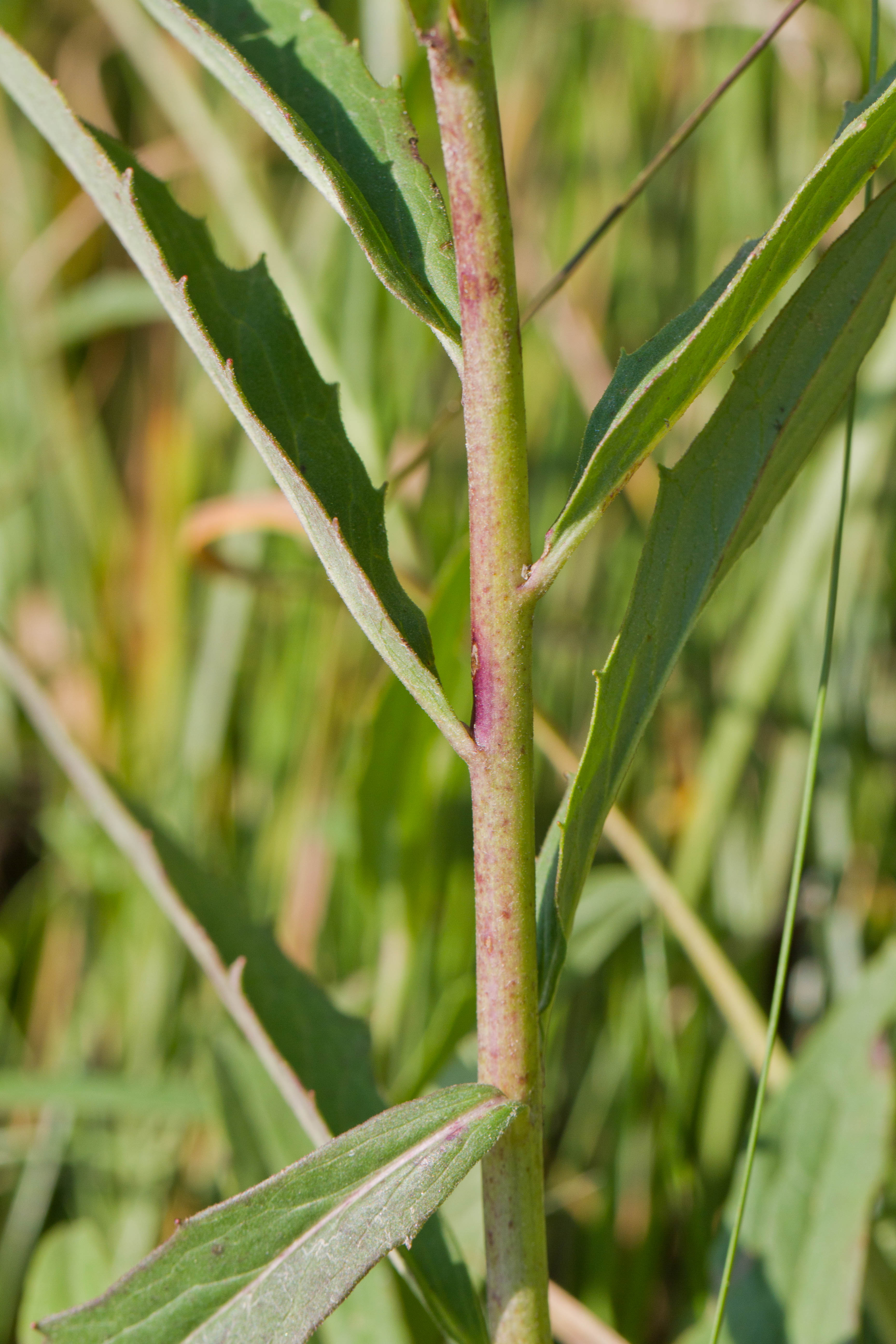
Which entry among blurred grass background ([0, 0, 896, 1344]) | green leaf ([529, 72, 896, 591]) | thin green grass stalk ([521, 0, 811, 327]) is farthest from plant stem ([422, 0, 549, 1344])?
blurred grass background ([0, 0, 896, 1344])

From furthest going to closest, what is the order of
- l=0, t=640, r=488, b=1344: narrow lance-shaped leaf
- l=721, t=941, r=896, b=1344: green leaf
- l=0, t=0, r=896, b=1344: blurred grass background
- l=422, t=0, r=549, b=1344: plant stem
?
1. l=0, t=0, r=896, b=1344: blurred grass background
2. l=721, t=941, r=896, b=1344: green leaf
3. l=0, t=640, r=488, b=1344: narrow lance-shaped leaf
4. l=422, t=0, r=549, b=1344: plant stem

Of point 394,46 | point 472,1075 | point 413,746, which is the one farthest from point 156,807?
point 394,46

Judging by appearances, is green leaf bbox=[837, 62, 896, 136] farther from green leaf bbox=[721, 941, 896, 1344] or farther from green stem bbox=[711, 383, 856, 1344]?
green leaf bbox=[721, 941, 896, 1344]

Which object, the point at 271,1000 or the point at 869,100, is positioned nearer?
the point at 869,100

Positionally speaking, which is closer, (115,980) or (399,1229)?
(399,1229)

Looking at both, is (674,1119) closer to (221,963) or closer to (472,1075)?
(472,1075)

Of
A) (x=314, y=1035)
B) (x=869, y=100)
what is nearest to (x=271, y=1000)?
(x=314, y=1035)

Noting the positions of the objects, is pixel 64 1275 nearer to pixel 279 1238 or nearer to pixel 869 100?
pixel 279 1238
